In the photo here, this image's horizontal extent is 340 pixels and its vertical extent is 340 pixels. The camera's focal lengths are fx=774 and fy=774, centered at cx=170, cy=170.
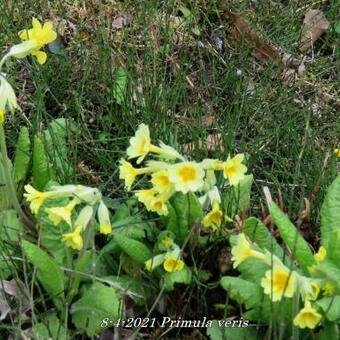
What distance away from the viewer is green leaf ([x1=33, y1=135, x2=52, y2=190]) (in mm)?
1948

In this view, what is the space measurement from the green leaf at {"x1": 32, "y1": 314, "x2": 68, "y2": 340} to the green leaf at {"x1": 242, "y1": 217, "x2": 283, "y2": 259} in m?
0.48

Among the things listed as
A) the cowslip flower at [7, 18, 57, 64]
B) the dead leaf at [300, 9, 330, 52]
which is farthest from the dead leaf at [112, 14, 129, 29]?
the cowslip flower at [7, 18, 57, 64]

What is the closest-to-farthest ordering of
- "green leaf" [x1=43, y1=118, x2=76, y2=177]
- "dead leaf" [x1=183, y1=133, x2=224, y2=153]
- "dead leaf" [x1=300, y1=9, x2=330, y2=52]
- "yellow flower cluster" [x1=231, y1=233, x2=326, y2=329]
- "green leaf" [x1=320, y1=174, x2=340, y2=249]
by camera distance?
"yellow flower cluster" [x1=231, y1=233, x2=326, y2=329], "green leaf" [x1=320, y1=174, x2=340, y2=249], "green leaf" [x1=43, y1=118, x2=76, y2=177], "dead leaf" [x1=183, y1=133, x2=224, y2=153], "dead leaf" [x1=300, y1=9, x2=330, y2=52]

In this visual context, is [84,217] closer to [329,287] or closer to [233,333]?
[233,333]

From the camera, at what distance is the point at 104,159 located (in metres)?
2.23

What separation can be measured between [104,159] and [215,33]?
3.12 ft

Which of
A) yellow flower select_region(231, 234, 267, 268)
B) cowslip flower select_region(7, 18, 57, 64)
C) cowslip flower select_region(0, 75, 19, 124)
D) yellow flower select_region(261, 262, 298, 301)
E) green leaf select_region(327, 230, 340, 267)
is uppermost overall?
cowslip flower select_region(7, 18, 57, 64)

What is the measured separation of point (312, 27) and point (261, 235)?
1.44m

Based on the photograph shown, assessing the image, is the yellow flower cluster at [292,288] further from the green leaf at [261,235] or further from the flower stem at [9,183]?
the flower stem at [9,183]

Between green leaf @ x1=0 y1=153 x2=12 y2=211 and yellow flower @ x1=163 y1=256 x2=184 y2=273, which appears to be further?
green leaf @ x1=0 y1=153 x2=12 y2=211

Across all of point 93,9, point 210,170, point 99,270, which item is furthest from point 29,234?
point 93,9

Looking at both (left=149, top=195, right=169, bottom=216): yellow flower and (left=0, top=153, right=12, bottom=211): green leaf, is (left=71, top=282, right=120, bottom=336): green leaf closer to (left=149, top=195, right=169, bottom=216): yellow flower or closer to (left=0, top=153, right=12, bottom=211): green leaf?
(left=149, top=195, right=169, bottom=216): yellow flower

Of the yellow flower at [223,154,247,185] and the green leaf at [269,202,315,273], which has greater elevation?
the yellow flower at [223,154,247,185]

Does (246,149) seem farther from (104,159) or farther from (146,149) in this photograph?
(146,149)
